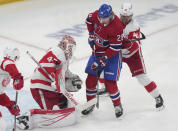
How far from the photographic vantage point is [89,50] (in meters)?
4.42

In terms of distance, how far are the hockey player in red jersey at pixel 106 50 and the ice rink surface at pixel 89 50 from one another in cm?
19

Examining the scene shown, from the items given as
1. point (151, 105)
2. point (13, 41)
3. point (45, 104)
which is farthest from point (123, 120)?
point (13, 41)

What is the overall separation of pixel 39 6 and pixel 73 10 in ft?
2.47

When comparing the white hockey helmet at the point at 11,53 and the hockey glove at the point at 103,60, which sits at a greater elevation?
the white hockey helmet at the point at 11,53

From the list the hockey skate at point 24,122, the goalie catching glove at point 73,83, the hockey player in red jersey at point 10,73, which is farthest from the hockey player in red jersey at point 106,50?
the hockey player in red jersey at point 10,73

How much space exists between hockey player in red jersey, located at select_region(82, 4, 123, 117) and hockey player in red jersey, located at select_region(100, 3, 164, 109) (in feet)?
0.42

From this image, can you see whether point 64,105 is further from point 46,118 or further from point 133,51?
point 133,51

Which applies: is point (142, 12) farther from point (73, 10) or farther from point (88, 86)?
point (88, 86)

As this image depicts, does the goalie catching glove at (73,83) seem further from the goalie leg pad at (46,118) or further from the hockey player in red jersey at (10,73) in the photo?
the hockey player in red jersey at (10,73)

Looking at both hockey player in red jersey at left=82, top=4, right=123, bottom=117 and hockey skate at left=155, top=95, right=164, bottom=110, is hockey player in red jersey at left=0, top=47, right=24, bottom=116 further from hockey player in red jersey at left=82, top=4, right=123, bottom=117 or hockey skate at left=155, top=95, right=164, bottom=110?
hockey skate at left=155, top=95, right=164, bottom=110

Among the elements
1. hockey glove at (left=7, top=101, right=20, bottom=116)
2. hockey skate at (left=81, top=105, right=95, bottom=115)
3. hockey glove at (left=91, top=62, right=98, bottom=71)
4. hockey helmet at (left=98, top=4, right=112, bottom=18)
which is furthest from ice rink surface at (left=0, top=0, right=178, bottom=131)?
hockey helmet at (left=98, top=4, right=112, bottom=18)

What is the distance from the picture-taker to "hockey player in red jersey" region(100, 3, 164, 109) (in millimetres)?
2760

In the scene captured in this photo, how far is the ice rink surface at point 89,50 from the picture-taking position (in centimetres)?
280

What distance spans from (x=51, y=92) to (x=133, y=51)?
2.43 feet
